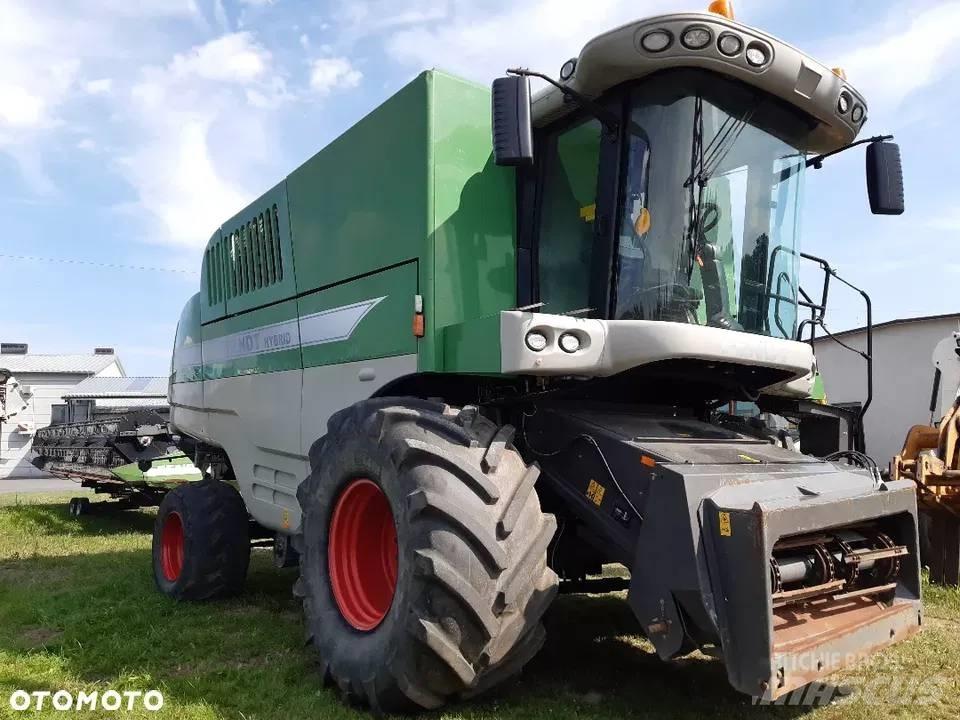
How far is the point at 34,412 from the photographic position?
34781mm

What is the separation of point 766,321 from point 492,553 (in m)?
2.11

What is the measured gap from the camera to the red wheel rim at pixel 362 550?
3.95m

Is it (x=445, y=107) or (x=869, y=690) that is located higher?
(x=445, y=107)

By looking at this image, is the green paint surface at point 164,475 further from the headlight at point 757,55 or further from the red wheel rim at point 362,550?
the headlight at point 757,55

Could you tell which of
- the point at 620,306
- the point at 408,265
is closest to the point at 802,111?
the point at 620,306

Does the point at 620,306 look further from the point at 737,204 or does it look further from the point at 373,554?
the point at 373,554

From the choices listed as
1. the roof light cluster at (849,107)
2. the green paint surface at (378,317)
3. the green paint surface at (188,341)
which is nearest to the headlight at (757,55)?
the roof light cluster at (849,107)

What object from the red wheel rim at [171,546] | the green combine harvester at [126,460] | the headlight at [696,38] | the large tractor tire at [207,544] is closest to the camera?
the headlight at [696,38]

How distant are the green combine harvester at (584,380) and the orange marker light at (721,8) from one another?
0.06ft

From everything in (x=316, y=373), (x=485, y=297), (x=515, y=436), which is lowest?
(x=515, y=436)

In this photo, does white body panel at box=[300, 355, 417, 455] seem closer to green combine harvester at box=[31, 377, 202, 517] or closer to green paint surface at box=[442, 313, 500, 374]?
green paint surface at box=[442, 313, 500, 374]

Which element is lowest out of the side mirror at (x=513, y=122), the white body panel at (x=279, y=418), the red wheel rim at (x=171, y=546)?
the red wheel rim at (x=171, y=546)

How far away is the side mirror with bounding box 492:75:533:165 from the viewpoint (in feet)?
11.3

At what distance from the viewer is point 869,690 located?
12.5ft
